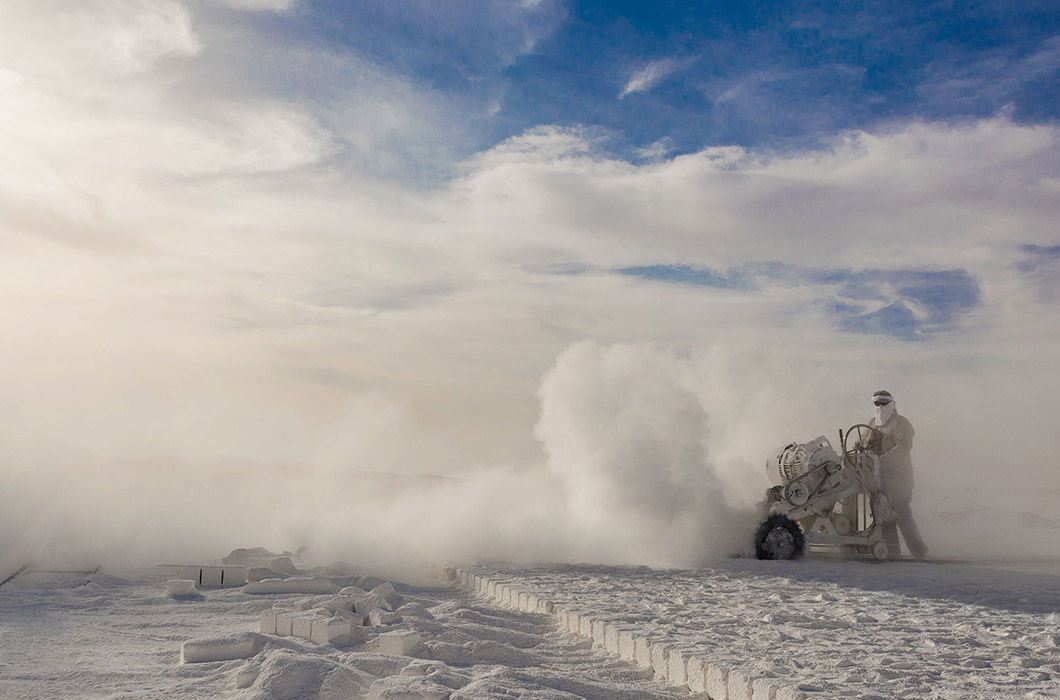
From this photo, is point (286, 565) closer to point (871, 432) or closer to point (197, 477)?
point (871, 432)

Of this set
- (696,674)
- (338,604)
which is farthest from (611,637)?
(338,604)

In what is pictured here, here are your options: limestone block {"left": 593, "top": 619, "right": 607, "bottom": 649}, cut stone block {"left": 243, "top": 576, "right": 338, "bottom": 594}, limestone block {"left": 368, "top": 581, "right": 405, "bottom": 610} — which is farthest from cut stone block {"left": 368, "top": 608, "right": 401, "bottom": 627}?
cut stone block {"left": 243, "top": 576, "right": 338, "bottom": 594}

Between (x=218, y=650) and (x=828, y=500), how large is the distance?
12237mm

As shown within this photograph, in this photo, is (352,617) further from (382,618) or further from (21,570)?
(21,570)

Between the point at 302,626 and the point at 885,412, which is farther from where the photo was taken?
the point at 885,412

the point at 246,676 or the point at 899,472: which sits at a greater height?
the point at 899,472

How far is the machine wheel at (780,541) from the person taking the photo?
1518cm

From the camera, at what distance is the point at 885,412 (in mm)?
17312

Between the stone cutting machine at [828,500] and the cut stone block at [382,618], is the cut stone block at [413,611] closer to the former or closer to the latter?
the cut stone block at [382,618]

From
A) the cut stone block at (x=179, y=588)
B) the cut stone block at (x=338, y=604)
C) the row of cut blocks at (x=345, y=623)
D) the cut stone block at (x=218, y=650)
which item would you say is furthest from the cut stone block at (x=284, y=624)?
the cut stone block at (x=179, y=588)

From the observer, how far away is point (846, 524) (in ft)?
53.1

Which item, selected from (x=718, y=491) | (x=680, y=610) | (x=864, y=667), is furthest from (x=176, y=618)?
(x=718, y=491)

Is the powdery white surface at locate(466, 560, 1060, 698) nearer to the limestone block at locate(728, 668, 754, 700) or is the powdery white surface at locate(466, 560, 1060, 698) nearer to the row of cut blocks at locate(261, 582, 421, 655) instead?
the limestone block at locate(728, 668, 754, 700)

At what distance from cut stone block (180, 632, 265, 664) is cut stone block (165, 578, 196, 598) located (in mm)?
4678
